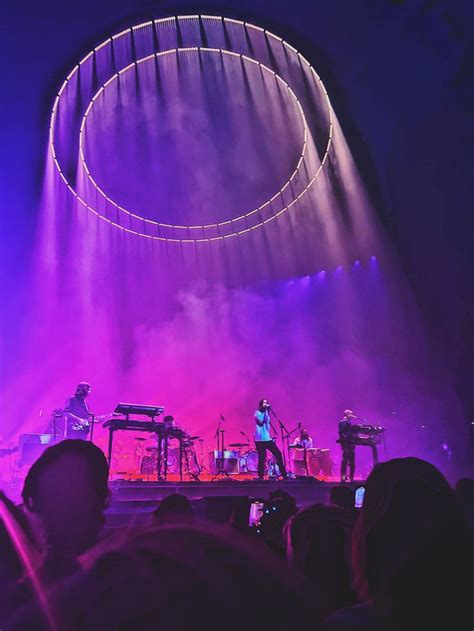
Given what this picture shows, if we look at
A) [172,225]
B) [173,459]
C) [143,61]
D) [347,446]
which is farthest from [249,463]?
[143,61]

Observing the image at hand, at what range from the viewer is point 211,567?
87cm

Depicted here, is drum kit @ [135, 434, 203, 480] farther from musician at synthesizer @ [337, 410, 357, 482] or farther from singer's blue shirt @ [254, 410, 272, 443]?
A: musician at synthesizer @ [337, 410, 357, 482]

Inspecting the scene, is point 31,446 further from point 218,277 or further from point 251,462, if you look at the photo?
point 218,277

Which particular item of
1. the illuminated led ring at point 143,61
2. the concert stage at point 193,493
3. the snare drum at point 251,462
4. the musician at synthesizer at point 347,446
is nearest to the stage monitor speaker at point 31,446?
the concert stage at point 193,493

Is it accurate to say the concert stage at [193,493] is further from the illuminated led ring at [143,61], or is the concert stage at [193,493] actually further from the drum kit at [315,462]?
the illuminated led ring at [143,61]

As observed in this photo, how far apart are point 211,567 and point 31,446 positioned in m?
11.4

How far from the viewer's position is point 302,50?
42.5ft

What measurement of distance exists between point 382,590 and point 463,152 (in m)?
13.9

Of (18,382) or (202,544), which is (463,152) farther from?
(18,382)

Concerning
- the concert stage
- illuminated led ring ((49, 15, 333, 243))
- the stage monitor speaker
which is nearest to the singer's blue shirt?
the concert stage

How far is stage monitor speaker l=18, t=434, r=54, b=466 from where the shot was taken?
10625 millimetres

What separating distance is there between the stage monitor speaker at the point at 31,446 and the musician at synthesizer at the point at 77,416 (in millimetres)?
837

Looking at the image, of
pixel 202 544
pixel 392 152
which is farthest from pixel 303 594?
pixel 392 152

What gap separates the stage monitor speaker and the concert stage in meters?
3.60
